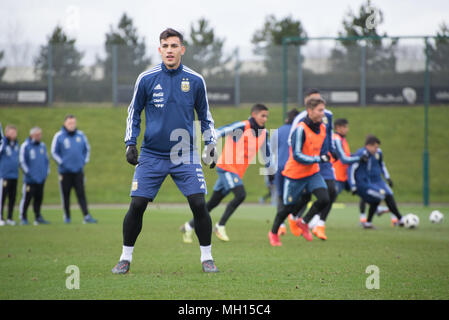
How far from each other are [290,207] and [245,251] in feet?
4.34

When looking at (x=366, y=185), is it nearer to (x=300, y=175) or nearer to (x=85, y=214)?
(x=300, y=175)

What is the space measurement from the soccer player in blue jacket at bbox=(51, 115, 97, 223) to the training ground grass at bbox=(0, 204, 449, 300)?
1675mm

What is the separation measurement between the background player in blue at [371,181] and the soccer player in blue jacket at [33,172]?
7091 millimetres

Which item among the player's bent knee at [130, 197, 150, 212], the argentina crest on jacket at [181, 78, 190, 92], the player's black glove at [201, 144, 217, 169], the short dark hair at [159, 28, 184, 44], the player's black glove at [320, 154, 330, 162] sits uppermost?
the short dark hair at [159, 28, 184, 44]

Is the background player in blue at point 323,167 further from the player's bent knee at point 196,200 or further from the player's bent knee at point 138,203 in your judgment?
the player's bent knee at point 138,203

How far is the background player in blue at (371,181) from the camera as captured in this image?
13258 millimetres

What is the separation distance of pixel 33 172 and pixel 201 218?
30.1 feet

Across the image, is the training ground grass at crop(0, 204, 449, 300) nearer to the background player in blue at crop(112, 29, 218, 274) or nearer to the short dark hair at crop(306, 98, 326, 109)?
the background player in blue at crop(112, 29, 218, 274)

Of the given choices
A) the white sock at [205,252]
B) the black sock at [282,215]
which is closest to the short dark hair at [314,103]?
the black sock at [282,215]

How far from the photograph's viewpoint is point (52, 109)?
34188 millimetres

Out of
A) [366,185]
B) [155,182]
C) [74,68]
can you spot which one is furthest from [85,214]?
[74,68]

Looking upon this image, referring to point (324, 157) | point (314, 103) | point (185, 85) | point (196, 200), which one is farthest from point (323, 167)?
point (185, 85)

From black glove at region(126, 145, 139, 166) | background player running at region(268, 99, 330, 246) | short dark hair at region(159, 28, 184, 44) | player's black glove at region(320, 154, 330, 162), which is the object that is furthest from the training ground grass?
short dark hair at region(159, 28, 184, 44)

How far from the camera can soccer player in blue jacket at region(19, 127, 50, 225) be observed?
15180 millimetres
